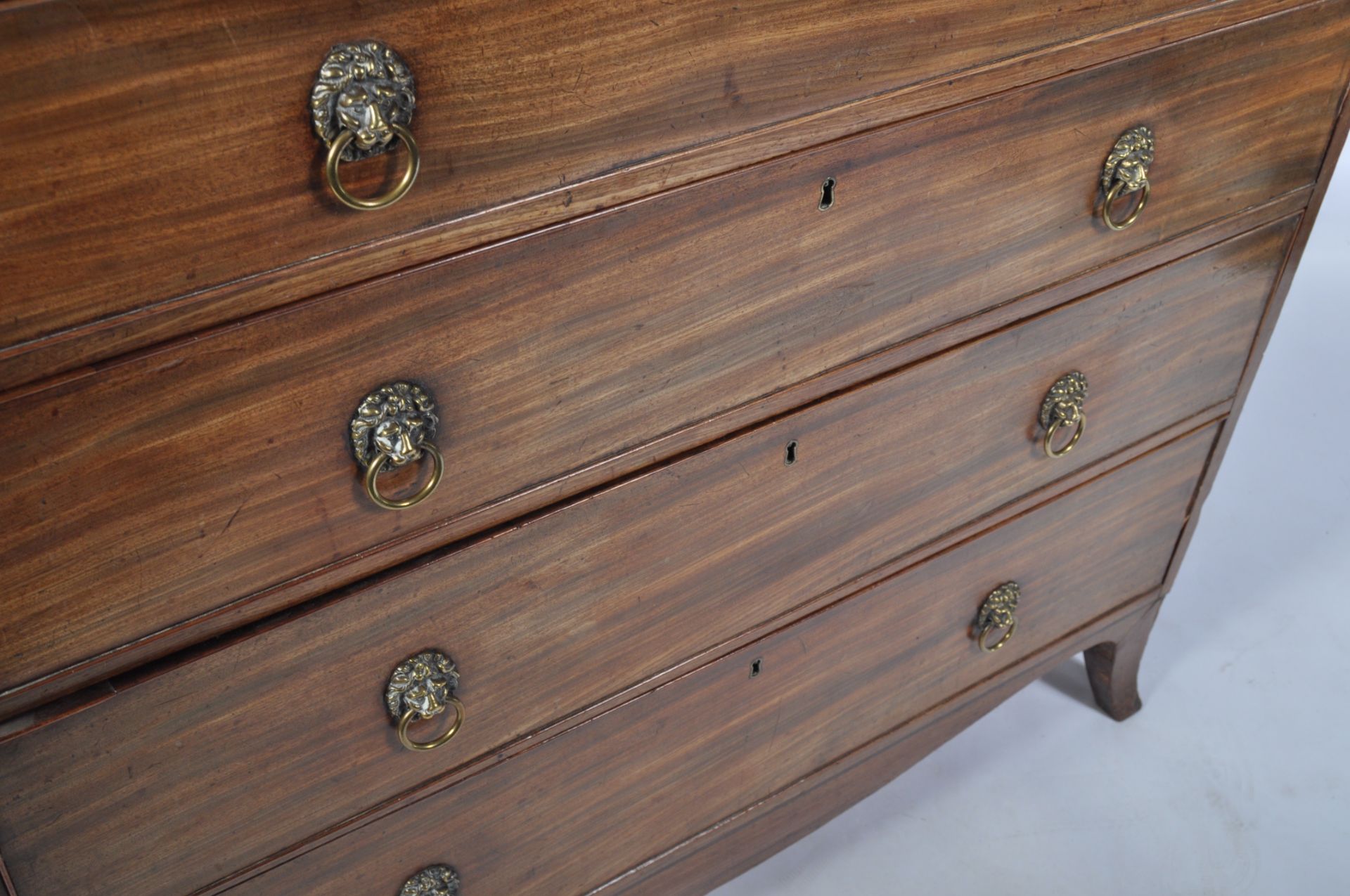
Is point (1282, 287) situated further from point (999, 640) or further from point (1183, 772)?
point (1183, 772)

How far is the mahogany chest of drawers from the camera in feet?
2.43

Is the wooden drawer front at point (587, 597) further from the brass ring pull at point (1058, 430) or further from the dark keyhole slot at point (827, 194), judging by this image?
the dark keyhole slot at point (827, 194)

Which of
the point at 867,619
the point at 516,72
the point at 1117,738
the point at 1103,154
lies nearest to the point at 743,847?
the point at 867,619

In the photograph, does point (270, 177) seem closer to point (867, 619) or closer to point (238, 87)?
point (238, 87)

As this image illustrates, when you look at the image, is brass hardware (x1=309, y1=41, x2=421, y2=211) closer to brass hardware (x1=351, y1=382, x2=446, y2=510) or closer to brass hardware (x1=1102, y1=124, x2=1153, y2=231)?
brass hardware (x1=351, y1=382, x2=446, y2=510)

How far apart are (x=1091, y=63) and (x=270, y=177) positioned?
707 mm

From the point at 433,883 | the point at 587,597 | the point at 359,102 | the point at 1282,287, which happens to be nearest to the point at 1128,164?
the point at 1282,287

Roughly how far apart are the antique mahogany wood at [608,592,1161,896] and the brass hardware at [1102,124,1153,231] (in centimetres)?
64

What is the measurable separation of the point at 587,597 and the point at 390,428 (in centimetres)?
27

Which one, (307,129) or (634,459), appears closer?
(307,129)

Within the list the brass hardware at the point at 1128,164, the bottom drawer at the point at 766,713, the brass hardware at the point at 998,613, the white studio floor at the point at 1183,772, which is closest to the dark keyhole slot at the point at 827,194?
the brass hardware at the point at 1128,164

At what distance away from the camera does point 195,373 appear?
778 mm

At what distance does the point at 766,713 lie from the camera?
51.5 inches

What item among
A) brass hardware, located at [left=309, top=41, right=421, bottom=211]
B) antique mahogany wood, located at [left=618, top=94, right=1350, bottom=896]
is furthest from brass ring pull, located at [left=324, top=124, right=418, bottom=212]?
antique mahogany wood, located at [left=618, top=94, right=1350, bottom=896]
